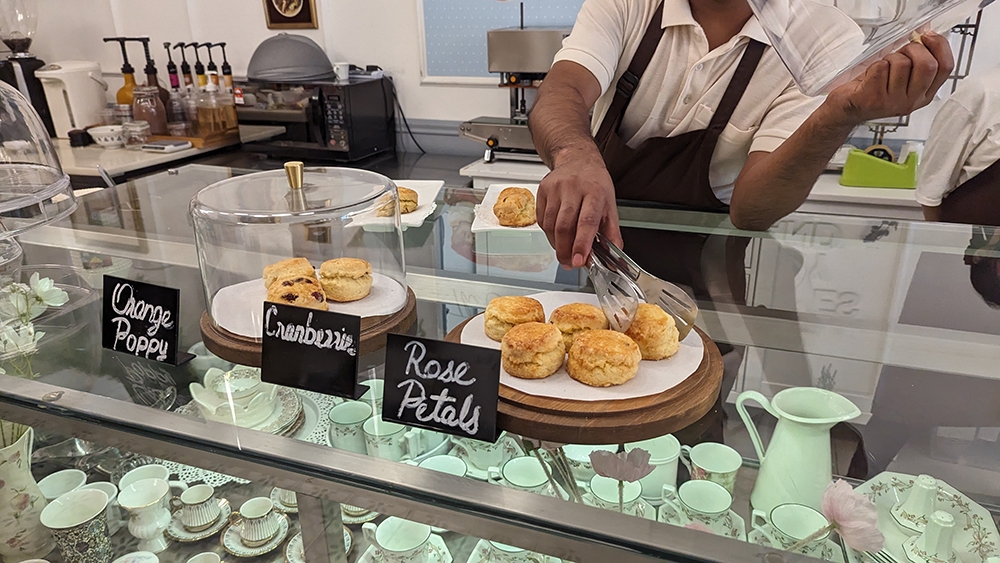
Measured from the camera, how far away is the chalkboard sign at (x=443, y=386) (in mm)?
654

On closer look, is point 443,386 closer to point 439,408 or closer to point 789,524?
→ point 439,408

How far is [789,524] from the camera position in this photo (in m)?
0.60

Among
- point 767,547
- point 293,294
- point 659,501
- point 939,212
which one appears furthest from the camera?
point 939,212

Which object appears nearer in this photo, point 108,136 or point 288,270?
point 288,270

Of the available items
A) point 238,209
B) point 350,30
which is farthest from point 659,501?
point 350,30

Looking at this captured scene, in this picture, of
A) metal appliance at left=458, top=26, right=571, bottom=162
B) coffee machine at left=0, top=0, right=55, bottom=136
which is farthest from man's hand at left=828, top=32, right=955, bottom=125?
coffee machine at left=0, top=0, right=55, bottom=136

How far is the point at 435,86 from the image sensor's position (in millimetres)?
3029

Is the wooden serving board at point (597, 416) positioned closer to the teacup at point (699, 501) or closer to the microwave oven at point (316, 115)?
the teacup at point (699, 501)

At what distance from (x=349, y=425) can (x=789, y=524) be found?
445 mm

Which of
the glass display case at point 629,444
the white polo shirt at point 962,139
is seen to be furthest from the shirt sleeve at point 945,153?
the glass display case at point 629,444

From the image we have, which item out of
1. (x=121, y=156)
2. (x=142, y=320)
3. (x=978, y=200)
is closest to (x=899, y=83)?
(x=142, y=320)

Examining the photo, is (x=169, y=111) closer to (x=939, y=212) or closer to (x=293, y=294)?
(x=293, y=294)

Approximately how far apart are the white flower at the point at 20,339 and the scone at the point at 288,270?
318mm

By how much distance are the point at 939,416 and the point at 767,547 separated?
314mm
